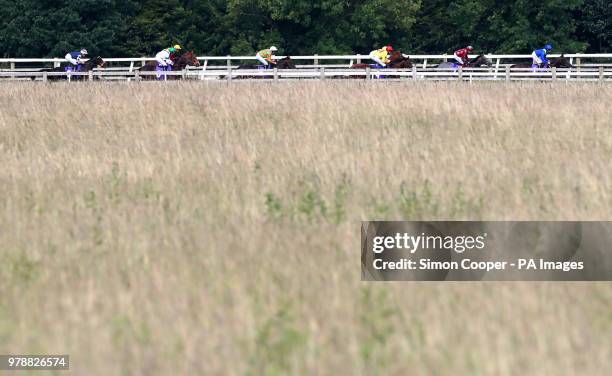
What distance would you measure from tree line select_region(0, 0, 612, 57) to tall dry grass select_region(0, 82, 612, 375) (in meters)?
37.9

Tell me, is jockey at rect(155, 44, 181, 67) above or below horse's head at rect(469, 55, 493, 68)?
above

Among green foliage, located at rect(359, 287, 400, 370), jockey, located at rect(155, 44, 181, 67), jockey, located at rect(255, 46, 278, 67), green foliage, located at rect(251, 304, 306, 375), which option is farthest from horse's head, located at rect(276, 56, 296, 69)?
green foliage, located at rect(251, 304, 306, 375)

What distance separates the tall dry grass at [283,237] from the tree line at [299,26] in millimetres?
37878

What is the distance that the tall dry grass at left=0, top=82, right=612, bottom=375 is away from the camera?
7297 millimetres

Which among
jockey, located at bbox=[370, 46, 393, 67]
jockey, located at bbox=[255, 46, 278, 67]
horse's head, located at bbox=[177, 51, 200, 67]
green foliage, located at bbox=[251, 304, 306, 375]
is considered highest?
jockey, located at bbox=[255, 46, 278, 67]

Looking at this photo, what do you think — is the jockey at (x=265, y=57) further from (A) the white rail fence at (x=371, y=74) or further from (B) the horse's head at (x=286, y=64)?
(A) the white rail fence at (x=371, y=74)

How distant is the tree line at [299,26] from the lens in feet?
189

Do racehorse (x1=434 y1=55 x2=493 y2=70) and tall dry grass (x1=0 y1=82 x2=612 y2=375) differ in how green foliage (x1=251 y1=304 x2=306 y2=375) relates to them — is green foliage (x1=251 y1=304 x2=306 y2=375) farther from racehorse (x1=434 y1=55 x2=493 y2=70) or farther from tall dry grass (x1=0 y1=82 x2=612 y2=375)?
racehorse (x1=434 y1=55 x2=493 y2=70)

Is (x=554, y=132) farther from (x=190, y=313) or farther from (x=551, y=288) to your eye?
(x=190, y=313)

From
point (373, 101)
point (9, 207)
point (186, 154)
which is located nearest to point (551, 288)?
point (9, 207)

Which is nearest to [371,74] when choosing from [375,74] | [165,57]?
[375,74]

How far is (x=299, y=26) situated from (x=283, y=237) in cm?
5158

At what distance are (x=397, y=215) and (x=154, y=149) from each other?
21.0 ft

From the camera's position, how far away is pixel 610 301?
812 centimetres
